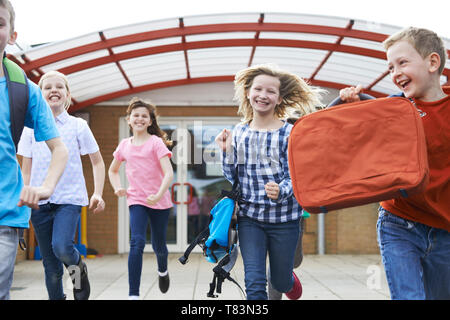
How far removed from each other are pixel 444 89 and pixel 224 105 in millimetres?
9717

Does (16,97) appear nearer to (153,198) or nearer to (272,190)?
(272,190)

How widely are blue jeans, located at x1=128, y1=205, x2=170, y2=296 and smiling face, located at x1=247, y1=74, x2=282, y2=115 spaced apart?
5.86 ft

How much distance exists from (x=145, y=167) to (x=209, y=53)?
210 inches

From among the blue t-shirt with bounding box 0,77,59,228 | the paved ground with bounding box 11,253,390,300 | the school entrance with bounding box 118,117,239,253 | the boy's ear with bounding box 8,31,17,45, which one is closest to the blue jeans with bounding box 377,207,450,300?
the blue t-shirt with bounding box 0,77,59,228

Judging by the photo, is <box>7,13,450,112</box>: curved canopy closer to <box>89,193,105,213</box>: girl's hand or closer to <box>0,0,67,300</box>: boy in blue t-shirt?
<box>89,193,105,213</box>: girl's hand

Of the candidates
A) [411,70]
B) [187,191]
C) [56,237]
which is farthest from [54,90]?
[187,191]

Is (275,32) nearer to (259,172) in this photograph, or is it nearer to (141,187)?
(141,187)

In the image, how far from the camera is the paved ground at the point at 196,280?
6.34 metres

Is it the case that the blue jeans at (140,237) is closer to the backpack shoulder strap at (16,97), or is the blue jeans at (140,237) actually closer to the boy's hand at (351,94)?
the backpack shoulder strap at (16,97)

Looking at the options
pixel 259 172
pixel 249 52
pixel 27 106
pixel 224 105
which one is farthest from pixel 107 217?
pixel 27 106

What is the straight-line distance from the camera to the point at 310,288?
7016 mm

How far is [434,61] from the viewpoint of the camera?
8.95 ft

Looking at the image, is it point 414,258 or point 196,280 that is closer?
point 414,258
